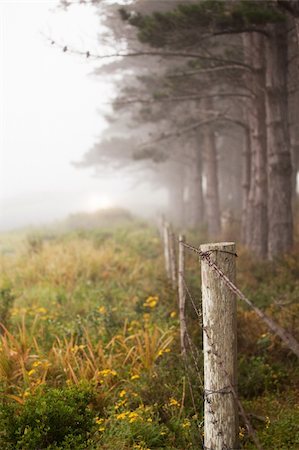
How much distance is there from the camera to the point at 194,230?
17297 mm

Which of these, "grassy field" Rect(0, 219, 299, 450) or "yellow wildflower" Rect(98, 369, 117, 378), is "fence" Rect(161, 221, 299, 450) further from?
"yellow wildflower" Rect(98, 369, 117, 378)

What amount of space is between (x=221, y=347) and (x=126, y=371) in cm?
219

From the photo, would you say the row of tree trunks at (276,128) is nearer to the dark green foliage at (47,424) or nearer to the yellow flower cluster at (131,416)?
the yellow flower cluster at (131,416)

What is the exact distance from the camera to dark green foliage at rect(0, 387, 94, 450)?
365cm

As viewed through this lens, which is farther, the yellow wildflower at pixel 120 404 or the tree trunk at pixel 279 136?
the tree trunk at pixel 279 136

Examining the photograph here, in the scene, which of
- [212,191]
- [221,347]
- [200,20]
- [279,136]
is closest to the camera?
[221,347]

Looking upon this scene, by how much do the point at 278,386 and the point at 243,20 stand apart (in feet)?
19.2

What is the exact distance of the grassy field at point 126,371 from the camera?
382cm

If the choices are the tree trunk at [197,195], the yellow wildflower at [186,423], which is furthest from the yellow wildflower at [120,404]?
the tree trunk at [197,195]

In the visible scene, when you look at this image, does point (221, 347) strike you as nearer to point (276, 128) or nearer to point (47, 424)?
point (47, 424)

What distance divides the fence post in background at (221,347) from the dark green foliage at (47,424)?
3.79 feet

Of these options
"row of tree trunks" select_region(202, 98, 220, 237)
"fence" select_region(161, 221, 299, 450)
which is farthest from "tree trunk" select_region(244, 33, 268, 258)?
"fence" select_region(161, 221, 299, 450)

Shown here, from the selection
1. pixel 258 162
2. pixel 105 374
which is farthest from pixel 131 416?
pixel 258 162

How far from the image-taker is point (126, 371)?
16.8 ft
